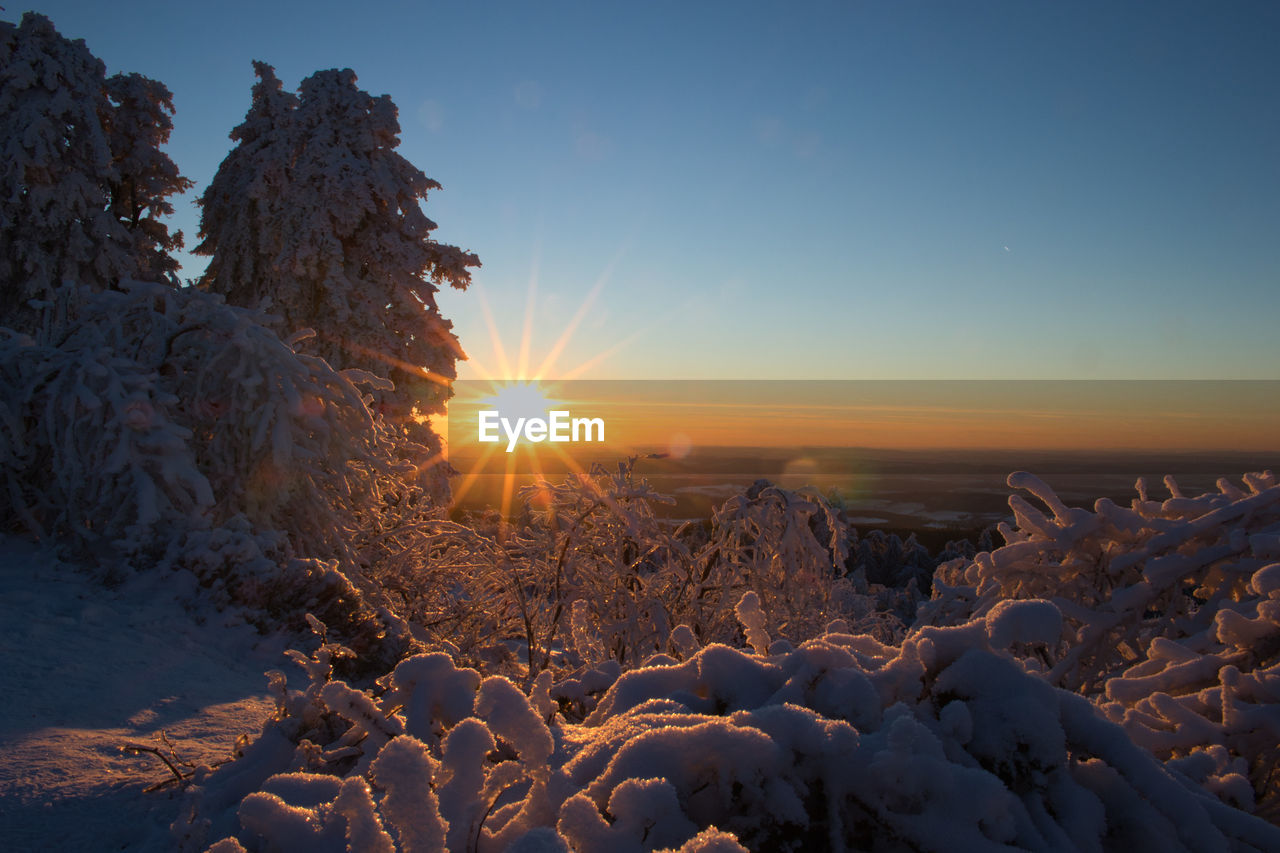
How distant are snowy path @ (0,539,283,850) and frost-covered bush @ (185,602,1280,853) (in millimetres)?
1325

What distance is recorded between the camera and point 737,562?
6.07 m

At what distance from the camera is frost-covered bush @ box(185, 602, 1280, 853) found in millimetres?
1045

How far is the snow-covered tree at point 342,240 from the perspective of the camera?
48.2 feet

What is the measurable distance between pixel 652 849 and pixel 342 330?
15.1m

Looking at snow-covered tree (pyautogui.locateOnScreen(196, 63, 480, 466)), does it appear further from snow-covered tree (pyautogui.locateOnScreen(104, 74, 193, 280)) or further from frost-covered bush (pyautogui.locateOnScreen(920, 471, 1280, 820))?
frost-covered bush (pyautogui.locateOnScreen(920, 471, 1280, 820))

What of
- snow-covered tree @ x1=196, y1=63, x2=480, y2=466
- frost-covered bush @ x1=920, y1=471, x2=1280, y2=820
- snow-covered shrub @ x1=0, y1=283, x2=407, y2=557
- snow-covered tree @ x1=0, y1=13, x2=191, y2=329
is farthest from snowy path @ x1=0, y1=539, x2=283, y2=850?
snow-covered tree @ x1=0, y1=13, x2=191, y2=329

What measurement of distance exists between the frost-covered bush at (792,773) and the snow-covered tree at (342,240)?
14.1 metres

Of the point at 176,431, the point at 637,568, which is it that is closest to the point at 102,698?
the point at 176,431

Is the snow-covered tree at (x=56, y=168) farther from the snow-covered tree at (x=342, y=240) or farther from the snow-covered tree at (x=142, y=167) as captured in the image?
the snow-covered tree at (x=342, y=240)

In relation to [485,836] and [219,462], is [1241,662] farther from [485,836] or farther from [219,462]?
Answer: [219,462]

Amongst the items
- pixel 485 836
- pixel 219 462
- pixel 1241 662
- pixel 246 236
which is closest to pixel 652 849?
pixel 485 836

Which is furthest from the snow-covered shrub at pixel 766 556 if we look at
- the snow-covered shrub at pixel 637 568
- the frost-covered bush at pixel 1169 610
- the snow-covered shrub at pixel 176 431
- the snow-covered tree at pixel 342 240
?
the snow-covered tree at pixel 342 240

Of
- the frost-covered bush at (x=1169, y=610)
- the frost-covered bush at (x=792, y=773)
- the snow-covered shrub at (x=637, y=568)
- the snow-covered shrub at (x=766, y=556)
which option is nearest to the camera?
the frost-covered bush at (x=792, y=773)

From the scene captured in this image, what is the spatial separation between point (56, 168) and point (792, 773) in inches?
754
